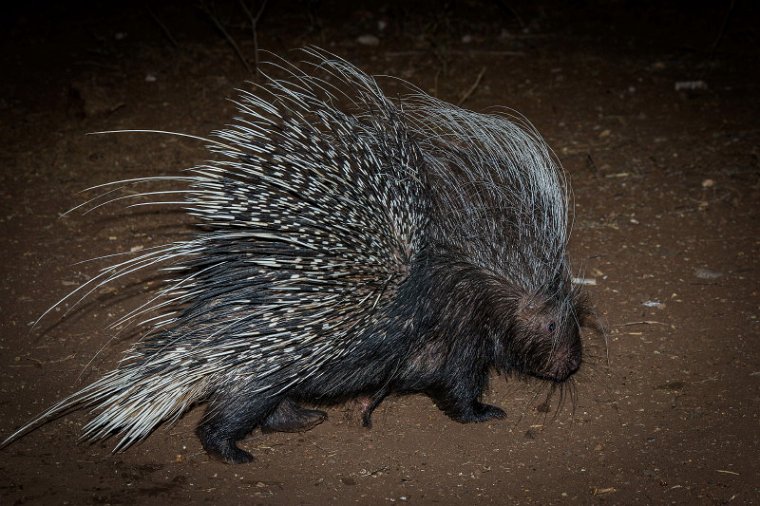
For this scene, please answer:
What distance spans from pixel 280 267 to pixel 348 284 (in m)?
0.25

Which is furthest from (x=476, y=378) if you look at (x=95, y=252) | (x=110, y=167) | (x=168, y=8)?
(x=168, y=8)

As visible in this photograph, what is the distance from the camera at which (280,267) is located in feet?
10.0

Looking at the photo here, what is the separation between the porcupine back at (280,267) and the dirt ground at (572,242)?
376 mm

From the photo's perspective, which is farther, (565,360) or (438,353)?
(565,360)

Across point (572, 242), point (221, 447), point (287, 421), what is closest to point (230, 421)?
point (221, 447)

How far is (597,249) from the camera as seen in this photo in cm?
462

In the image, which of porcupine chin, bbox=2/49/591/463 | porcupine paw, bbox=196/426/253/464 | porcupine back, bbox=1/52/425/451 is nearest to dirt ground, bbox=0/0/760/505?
porcupine paw, bbox=196/426/253/464

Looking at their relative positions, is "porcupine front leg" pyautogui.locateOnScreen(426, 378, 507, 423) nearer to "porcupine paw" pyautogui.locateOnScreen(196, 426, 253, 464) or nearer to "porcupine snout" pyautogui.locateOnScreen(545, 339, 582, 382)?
"porcupine snout" pyautogui.locateOnScreen(545, 339, 582, 382)

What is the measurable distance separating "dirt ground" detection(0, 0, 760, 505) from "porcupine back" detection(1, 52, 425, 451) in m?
0.38

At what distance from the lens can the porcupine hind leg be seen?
3.27 meters

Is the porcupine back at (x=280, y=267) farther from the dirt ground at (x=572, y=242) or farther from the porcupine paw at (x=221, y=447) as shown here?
the dirt ground at (x=572, y=242)

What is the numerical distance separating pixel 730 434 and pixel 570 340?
72cm

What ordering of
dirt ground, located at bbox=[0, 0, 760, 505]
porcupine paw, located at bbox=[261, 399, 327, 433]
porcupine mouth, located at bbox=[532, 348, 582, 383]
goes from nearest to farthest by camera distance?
dirt ground, located at bbox=[0, 0, 760, 505] < porcupine paw, located at bbox=[261, 399, 327, 433] < porcupine mouth, located at bbox=[532, 348, 582, 383]

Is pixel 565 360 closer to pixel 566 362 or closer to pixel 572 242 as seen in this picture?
pixel 566 362
